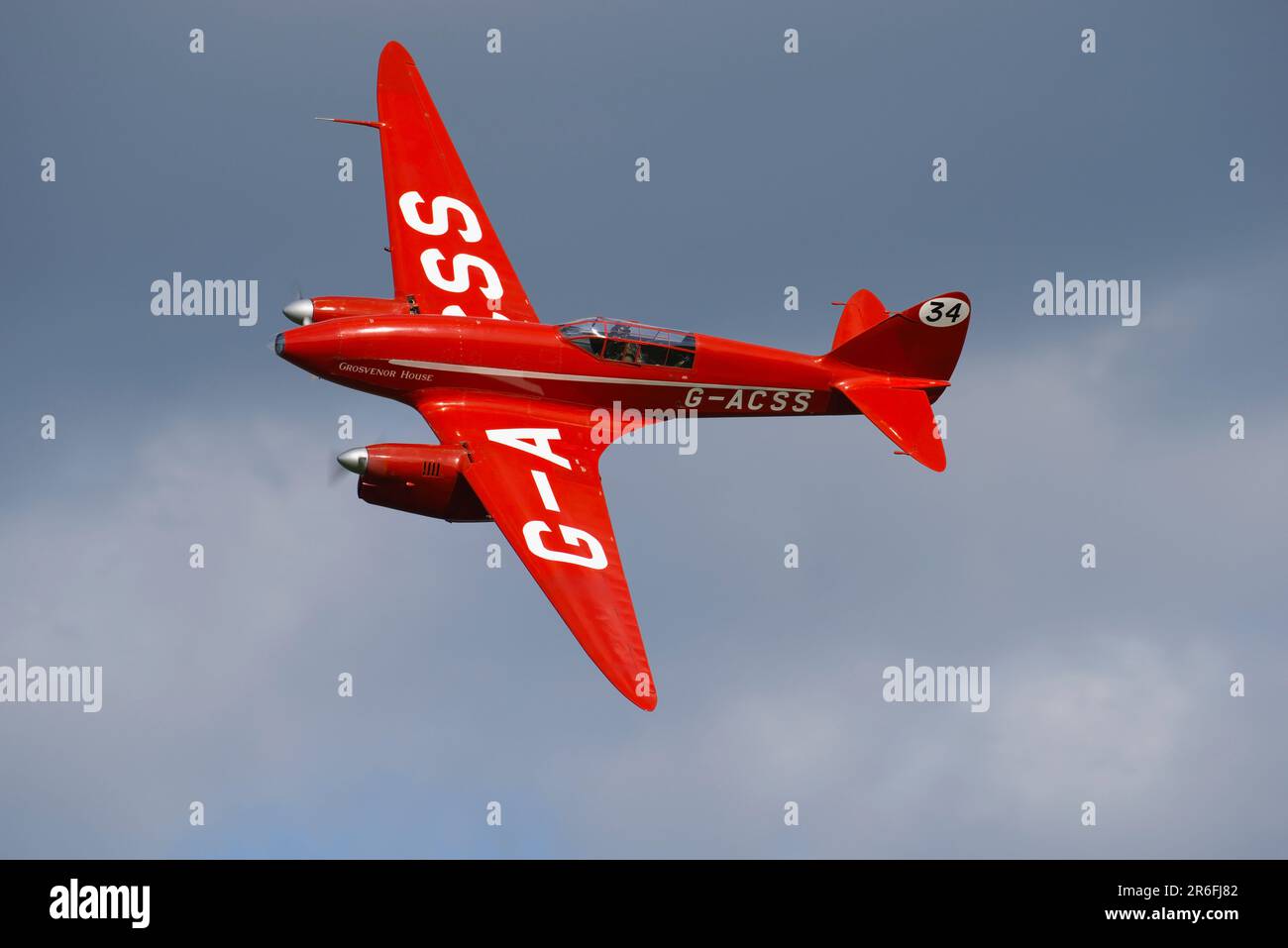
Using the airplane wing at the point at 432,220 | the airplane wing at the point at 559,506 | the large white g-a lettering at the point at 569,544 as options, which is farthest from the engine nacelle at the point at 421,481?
the airplane wing at the point at 432,220

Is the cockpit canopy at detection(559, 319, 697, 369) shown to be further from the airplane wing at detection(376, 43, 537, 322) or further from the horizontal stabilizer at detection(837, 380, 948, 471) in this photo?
the horizontal stabilizer at detection(837, 380, 948, 471)

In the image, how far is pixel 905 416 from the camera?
4694cm

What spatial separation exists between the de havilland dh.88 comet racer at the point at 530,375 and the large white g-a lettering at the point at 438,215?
0.04 m

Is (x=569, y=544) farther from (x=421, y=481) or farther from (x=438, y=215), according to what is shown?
(x=438, y=215)

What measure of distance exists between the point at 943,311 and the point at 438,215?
1354cm

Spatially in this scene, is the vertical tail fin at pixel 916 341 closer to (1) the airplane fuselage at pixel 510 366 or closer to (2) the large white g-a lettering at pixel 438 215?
(1) the airplane fuselage at pixel 510 366

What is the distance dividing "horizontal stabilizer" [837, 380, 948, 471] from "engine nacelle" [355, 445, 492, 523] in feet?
34.5

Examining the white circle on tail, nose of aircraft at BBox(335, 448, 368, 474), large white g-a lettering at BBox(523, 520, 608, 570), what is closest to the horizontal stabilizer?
the white circle on tail

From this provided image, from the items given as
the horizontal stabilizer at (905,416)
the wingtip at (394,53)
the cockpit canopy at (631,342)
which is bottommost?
the horizontal stabilizer at (905,416)

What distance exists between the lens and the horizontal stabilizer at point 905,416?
45812 millimetres

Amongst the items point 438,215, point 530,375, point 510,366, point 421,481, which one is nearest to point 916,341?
point 530,375

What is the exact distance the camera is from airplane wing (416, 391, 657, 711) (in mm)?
40031

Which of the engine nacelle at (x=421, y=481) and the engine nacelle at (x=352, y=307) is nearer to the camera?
the engine nacelle at (x=421, y=481)

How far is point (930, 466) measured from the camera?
45.3 m
